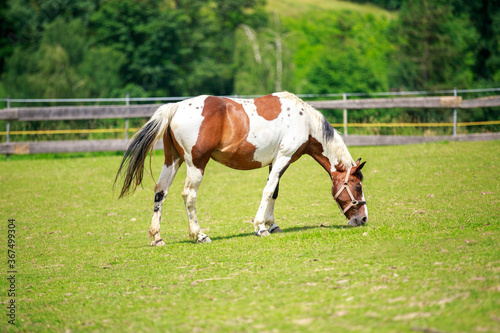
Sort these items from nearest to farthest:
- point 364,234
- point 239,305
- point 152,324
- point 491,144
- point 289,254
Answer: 1. point 152,324
2. point 239,305
3. point 289,254
4. point 364,234
5. point 491,144

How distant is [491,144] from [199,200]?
31.0 feet

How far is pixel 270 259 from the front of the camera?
264 inches

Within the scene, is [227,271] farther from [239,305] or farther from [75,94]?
[75,94]

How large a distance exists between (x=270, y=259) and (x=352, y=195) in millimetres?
2357

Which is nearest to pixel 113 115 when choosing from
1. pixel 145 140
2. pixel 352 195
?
pixel 145 140

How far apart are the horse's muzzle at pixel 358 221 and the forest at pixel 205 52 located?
62.8ft

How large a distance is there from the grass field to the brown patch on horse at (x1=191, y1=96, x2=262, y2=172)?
1.30 m

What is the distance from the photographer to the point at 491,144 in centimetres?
1592

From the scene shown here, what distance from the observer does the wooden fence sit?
1741 centimetres

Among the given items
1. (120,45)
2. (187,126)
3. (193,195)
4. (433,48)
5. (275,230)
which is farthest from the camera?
(120,45)

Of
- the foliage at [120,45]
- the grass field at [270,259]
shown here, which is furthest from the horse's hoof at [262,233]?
the foliage at [120,45]

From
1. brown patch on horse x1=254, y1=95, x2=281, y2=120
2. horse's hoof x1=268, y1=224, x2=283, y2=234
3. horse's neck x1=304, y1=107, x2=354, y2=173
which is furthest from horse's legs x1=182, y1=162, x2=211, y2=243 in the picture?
horse's neck x1=304, y1=107, x2=354, y2=173

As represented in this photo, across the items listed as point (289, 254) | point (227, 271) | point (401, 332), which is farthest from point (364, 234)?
point (401, 332)

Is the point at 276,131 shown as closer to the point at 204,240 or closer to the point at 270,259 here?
the point at 204,240
